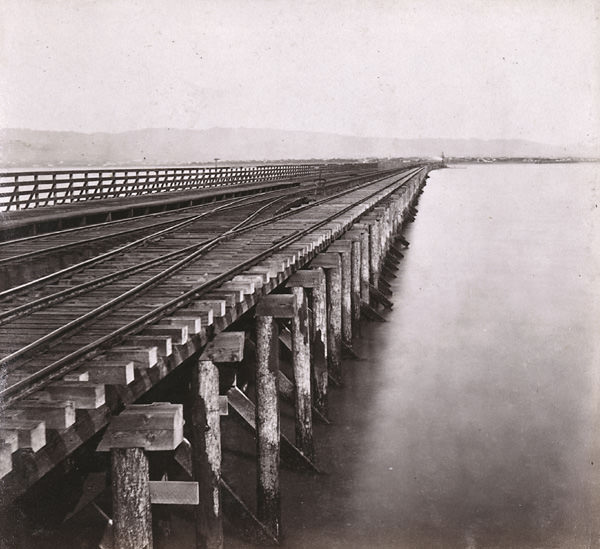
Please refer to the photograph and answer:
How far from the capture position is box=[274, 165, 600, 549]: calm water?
790cm

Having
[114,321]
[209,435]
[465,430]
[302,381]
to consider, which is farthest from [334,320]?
[114,321]

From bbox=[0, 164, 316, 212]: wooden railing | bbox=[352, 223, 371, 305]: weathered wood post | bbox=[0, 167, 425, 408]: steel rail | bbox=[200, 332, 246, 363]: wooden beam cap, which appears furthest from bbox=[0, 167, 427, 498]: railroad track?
bbox=[0, 164, 316, 212]: wooden railing

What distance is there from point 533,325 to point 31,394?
1583cm

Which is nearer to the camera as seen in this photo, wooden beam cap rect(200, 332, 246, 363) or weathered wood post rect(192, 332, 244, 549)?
weathered wood post rect(192, 332, 244, 549)

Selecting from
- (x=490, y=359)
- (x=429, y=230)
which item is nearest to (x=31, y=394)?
(x=490, y=359)

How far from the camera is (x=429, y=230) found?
1534 inches

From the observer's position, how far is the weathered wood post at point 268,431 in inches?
282

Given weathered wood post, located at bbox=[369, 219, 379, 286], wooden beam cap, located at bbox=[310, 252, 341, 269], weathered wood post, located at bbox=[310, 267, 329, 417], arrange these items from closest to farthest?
weathered wood post, located at bbox=[310, 267, 329, 417] → wooden beam cap, located at bbox=[310, 252, 341, 269] → weathered wood post, located at bbox=[369, 219, 379, 286]

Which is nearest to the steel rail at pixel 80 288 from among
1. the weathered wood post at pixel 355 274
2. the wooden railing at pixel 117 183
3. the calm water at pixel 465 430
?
the calm water at pixel 465 430

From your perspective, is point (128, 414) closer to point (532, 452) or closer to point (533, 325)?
Answer: point (532, 452)

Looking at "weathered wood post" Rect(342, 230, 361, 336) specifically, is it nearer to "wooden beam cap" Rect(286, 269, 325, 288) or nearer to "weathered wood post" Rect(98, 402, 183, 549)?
"wooden beam cap" Rect(286, 269, 325, 288)

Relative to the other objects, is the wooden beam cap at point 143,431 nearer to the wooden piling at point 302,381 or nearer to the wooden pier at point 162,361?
the wooden pier at point 162,361

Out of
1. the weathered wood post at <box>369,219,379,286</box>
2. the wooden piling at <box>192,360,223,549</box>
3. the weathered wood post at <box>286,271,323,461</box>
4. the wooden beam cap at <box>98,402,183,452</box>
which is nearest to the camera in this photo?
the wooden beam cap at <box>98,402,183,452</box>

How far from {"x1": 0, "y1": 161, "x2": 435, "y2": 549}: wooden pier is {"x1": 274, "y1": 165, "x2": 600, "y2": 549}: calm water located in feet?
2.54
